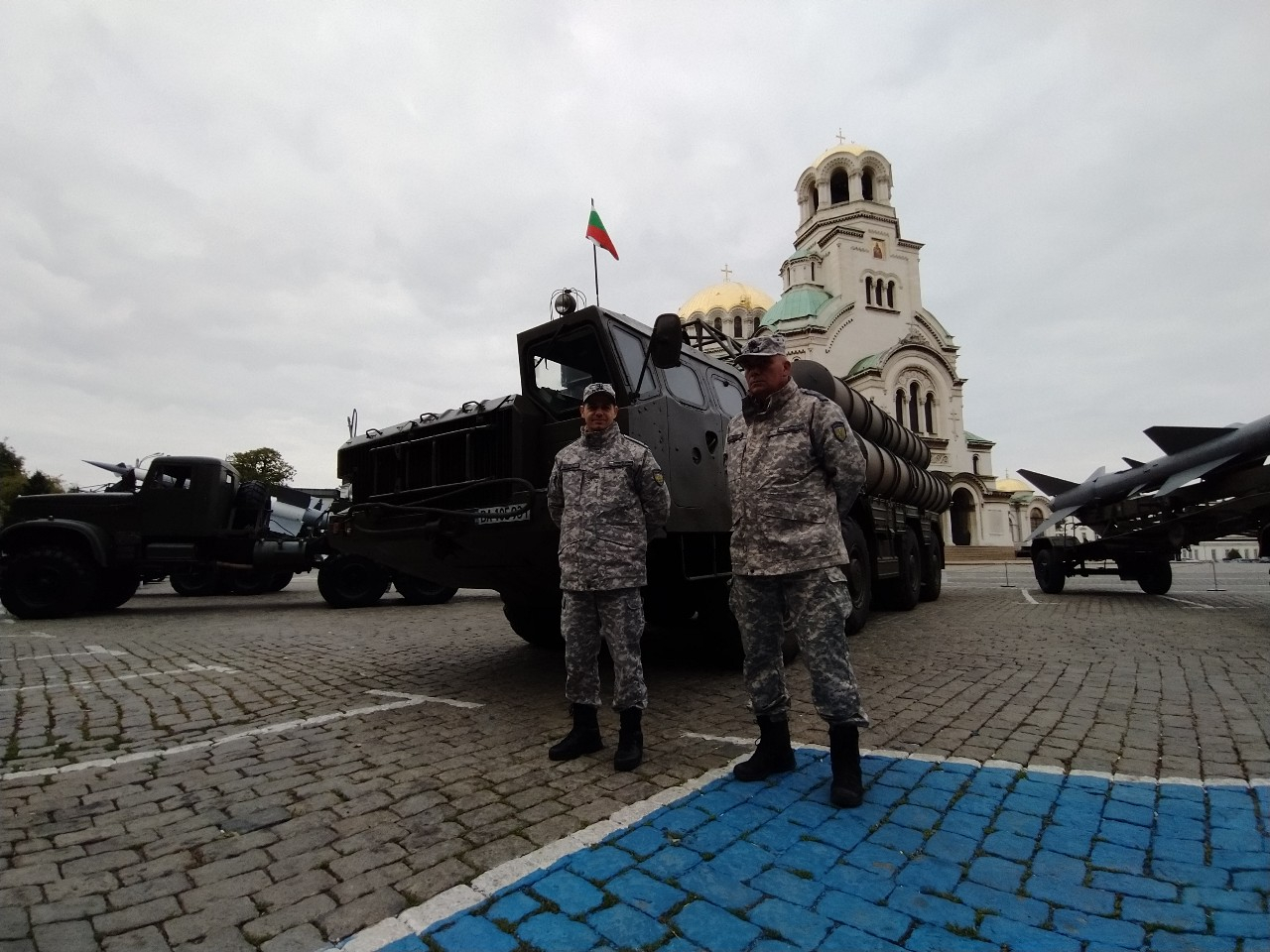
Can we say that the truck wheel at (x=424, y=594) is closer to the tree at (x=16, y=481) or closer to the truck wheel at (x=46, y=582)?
the truck wheel at (x=46, y=582)

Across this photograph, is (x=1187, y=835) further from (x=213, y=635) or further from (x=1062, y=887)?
(x=213, y=635)

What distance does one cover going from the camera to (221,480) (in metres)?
10.9

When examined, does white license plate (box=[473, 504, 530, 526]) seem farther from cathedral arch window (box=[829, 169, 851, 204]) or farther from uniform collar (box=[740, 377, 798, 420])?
cathedral arch window (box=[829, 169, 851, 204])

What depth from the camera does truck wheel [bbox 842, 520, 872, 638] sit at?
6707 millimetres

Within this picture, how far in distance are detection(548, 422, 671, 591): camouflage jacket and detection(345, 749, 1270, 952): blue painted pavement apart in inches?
42.4

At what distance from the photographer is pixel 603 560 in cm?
328

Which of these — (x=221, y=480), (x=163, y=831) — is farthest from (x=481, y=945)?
(x=221, y=480)

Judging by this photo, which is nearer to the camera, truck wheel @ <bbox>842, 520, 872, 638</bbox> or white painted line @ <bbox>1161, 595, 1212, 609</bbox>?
truck wheel @ <bbox>842, 520, 872, 638</bbox>

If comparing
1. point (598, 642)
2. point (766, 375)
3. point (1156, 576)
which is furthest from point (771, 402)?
point (1156, 576)

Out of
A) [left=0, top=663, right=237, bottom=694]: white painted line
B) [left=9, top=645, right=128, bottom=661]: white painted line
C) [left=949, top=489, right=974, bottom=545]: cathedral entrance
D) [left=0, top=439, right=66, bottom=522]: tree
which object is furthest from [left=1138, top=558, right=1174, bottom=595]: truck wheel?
[left=0, top=439, right=66, bottom=522]: tree

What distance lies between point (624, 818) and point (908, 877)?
0.99 metres

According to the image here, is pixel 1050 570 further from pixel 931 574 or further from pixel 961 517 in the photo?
pixel 961 517

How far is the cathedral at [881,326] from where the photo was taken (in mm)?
39344

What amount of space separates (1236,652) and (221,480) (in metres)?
13.1
